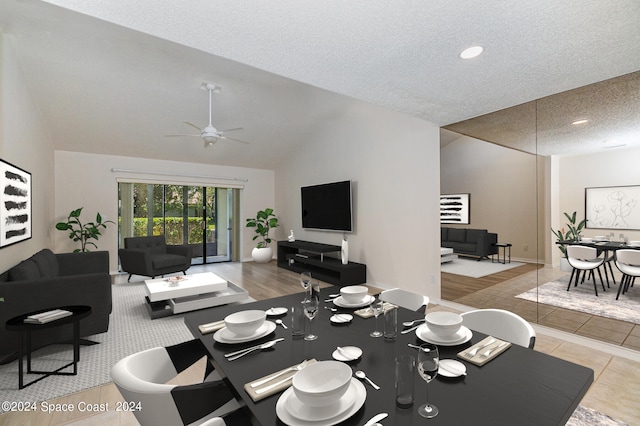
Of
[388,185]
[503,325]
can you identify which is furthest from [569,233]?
[388,185]

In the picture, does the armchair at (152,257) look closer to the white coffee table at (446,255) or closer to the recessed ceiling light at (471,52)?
the white coffee table at (446,255)

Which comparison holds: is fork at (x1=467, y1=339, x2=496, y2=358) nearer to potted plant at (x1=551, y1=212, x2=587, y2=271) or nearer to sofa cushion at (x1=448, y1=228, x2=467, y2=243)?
potted plant at (x1=551, y1=212, x2=587, y2=271)

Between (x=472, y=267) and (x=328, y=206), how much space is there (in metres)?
2.88

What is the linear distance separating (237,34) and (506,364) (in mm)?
2373

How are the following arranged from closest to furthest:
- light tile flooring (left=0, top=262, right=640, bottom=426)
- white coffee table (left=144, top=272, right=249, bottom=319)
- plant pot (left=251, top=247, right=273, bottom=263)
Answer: light tile flooring (left=0, top=262, right=640, bottom=426)
white coffee table (left=144, top=272, right=249, bottom=319)
plant pot (left=251, top=247, right=273, bottom=263)

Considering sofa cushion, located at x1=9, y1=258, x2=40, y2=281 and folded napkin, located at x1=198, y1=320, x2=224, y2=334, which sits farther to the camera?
sofa cushion, located at x1=9, y1=258, x2=40, y2=281

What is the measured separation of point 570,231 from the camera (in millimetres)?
3002

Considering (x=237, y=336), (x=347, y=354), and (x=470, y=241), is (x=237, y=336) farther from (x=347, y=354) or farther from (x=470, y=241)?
(x=470, y=241)

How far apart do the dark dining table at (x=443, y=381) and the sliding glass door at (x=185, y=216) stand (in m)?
6.16

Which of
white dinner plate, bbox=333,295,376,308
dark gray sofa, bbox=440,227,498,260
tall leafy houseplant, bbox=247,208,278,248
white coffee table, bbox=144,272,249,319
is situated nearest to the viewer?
white dinner plate, bbox=333,295,376,308

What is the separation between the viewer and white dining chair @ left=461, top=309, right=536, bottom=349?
1.50 metres

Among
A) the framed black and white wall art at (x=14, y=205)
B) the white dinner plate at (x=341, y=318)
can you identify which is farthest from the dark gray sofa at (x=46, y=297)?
the white dinner plate at (x=341, y=318)

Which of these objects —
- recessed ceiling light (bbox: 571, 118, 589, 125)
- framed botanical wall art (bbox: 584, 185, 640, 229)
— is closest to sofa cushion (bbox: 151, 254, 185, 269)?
framed botanical wall art (bbox: 584, 185, 640, 229)

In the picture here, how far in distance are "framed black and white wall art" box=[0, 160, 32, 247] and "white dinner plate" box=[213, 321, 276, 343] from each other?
110 inches
